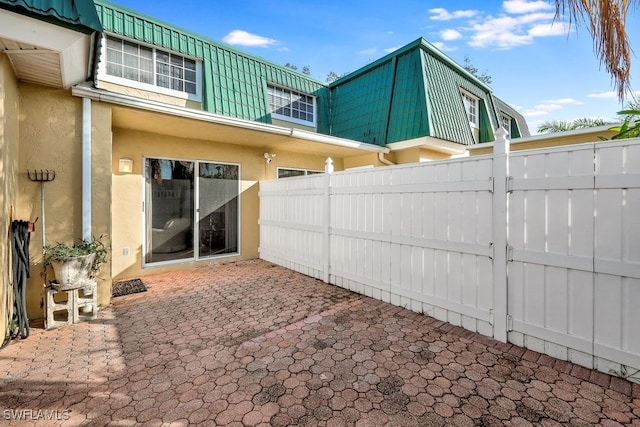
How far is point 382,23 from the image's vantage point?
26.9 feet

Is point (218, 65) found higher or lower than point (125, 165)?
higher

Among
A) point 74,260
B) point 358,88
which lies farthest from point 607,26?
point 358,88

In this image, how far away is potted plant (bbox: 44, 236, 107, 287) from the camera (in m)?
3.57

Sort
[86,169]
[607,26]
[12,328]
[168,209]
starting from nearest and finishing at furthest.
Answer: [607,26], [12,328], [86,169], [168,209]

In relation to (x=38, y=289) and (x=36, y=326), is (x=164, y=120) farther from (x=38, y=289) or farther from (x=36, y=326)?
(x=36, y=326)

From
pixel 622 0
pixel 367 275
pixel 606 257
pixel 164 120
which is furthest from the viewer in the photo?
pixel 164 120

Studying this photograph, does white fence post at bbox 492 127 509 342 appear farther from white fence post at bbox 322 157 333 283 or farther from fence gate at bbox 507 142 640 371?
white fence post at bbox 322 157 333 283

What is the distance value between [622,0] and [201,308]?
15.9 feet

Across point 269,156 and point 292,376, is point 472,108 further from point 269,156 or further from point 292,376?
point 292,376

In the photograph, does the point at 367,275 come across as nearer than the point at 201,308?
No

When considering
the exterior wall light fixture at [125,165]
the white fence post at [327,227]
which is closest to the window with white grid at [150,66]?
the exterior wall light fixture at [125,165]

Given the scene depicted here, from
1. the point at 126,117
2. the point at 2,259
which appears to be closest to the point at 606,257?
the point at 2,259

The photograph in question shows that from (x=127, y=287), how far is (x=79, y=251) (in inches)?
60.3

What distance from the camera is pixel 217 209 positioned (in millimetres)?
6680
